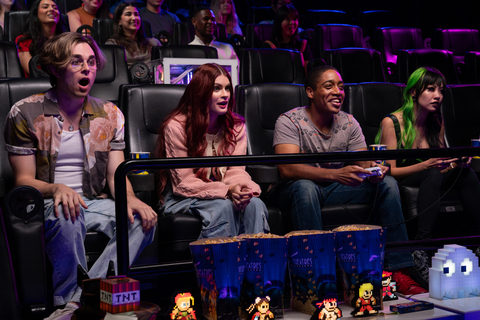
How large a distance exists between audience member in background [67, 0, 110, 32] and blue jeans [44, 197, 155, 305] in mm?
2651

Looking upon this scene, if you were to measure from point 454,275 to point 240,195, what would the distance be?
2.50 feet

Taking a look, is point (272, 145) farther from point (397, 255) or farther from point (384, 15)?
point (384, 15)

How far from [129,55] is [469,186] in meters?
2.28

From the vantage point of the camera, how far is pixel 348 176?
1903 millimetres

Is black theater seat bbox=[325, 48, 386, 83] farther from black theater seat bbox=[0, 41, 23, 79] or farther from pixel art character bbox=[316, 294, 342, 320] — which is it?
pixel art character bbox=[316, 294, 342, 320]

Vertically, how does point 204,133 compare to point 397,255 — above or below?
above

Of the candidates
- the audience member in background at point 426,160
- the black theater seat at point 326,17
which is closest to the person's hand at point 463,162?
the audience member in background at point 426,160

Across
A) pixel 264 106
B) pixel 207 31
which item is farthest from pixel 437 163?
pixel 207 31

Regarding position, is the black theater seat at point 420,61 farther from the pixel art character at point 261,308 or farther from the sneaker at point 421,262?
the pixel art character at point 261,308

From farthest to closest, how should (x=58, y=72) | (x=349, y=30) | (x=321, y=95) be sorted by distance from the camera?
(x=349, y=30) < (x=321, y=95) < (x=58, y=72)

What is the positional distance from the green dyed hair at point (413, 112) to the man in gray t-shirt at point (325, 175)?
27 centimetres

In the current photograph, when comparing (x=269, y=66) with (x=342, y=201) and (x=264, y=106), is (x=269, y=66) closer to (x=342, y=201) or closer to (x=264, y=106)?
(x=264, y=106)

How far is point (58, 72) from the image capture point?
174cm

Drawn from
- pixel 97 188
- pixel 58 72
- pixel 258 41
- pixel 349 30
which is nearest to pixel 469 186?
pixel 97 188
